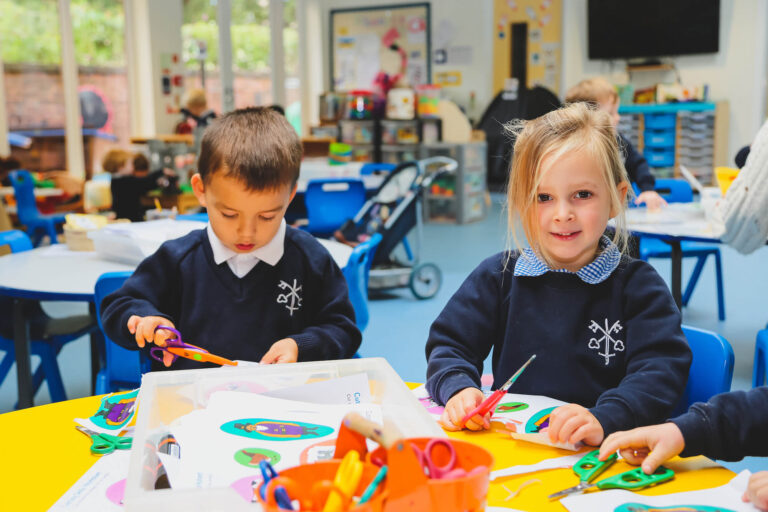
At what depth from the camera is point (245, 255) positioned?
1.49 metres

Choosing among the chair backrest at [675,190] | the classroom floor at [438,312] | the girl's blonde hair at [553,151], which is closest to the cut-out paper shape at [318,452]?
the girl's blonde hair at [553,151]

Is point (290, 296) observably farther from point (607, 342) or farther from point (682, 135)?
point (682, 135)

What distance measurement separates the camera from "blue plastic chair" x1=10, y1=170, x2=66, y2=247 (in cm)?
528

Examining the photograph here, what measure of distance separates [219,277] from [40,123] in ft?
21.3

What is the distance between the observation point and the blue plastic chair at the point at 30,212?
528cm

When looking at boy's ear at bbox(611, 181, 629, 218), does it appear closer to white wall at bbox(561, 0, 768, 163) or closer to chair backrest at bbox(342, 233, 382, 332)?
chair backrest at bbox(342, 233, 382, 332)

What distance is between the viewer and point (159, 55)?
26.1ft

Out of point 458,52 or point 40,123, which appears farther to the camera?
point 458,52

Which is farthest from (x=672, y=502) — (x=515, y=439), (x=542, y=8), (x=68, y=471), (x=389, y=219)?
(x=542, y=8)

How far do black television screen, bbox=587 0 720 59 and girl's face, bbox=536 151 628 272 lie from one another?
8604mm

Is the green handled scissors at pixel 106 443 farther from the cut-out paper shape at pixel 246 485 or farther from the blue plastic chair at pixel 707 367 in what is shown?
the blue plastic chair at pixel 707 367

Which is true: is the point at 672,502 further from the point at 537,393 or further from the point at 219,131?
the point at 219,131

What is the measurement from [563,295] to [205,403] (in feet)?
2.09

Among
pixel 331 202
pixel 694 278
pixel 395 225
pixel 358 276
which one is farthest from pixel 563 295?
pixel 331 202
